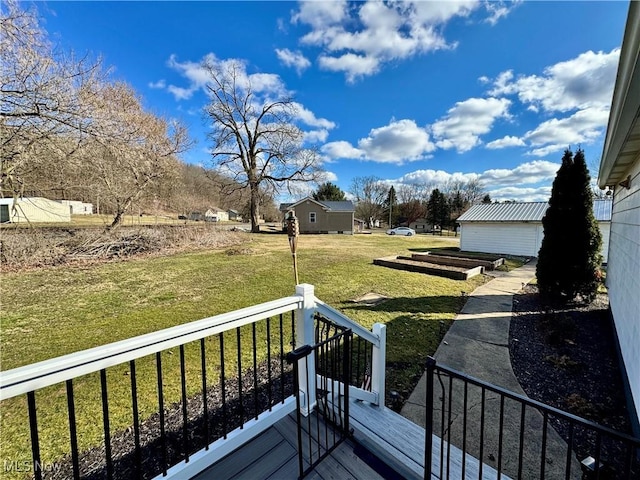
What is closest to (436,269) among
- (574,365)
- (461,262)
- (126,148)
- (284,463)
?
(461,262)

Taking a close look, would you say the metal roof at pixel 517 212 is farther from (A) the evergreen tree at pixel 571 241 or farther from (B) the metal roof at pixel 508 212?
(A) the evergreen tree at pixel 571 241

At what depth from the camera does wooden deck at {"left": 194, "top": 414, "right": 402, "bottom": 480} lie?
1.87 m

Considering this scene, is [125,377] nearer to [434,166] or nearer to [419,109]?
[419,109]

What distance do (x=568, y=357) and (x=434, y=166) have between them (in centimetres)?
3638

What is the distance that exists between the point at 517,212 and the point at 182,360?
1774cm

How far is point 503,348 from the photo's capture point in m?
4.50

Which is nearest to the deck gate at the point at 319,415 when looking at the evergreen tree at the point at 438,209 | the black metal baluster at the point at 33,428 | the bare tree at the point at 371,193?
the black metal baluster at the point at 33,428

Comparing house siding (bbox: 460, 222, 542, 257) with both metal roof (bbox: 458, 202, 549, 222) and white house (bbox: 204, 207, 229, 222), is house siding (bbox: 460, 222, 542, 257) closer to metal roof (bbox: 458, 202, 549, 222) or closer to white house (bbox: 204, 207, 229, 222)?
metal roof (bbox: 458, 202, 549, 222)

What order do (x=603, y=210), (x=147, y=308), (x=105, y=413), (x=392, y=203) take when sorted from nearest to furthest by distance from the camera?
1. (x=105, y=413)
2. (x=147, y=308)
3. (x=603, y=210)
4. (x=392, y=203)

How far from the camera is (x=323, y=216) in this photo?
1203 inches

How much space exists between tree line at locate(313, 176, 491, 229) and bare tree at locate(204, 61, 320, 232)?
19.7 metres

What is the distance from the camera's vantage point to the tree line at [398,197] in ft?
147

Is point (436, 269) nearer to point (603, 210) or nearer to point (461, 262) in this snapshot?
point (461, 262)

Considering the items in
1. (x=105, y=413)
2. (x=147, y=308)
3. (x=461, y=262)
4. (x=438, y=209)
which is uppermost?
(x=438, y=209)
